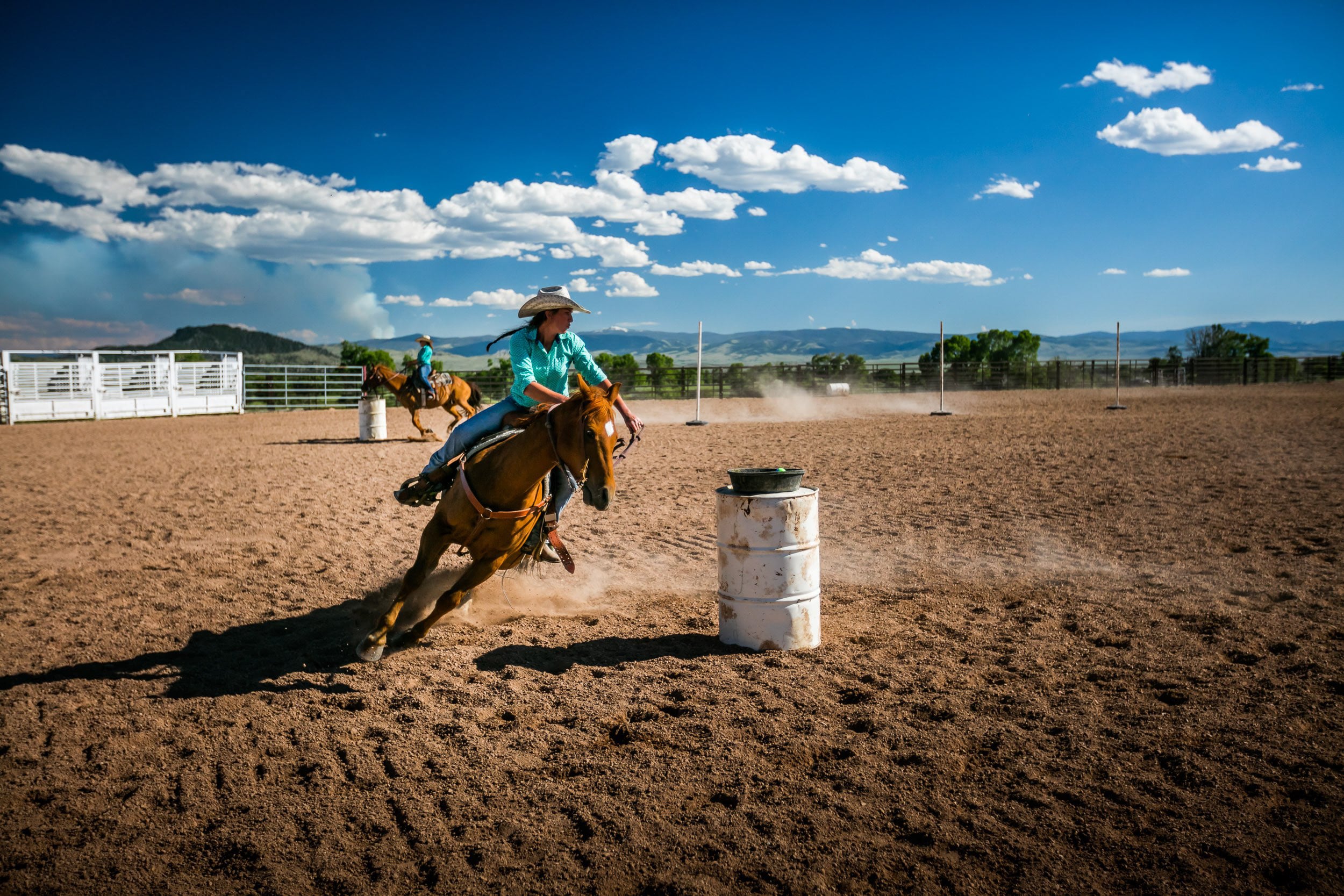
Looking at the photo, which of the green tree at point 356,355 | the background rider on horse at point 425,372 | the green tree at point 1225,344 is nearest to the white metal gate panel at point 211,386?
the background rider on horse at point 425,372

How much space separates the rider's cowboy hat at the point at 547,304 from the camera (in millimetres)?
4387

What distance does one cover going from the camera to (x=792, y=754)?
331 centimetres

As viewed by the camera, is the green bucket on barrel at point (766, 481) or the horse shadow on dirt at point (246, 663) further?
the green bucket on barrel at point (766, 481)

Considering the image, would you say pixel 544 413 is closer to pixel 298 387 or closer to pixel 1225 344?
pixel 298 387

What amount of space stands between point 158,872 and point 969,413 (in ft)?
71.0

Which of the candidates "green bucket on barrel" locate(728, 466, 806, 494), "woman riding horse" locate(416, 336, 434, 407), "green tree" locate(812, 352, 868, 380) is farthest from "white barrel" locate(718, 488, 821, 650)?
"green tree" locate(812, 352, 868, 380)

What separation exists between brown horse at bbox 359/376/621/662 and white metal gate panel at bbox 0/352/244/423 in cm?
2388

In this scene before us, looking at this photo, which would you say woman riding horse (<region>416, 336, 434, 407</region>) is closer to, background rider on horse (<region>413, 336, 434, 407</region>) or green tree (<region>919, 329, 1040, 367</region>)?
background rider on horse (<region>413, 336, 434, 407</region>)

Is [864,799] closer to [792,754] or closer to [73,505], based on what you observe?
[792,754]

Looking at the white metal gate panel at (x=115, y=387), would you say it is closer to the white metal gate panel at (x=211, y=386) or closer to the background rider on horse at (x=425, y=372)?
the white metal gate panel at (x=211, y=386)

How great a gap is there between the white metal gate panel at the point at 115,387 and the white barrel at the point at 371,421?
478 inches

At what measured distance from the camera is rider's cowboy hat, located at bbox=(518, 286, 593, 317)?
4387 millimetres

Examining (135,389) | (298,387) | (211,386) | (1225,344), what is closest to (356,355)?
(298,387)

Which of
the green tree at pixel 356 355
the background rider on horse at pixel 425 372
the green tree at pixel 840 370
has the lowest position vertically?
the background rider on horse at pixel 425 372
